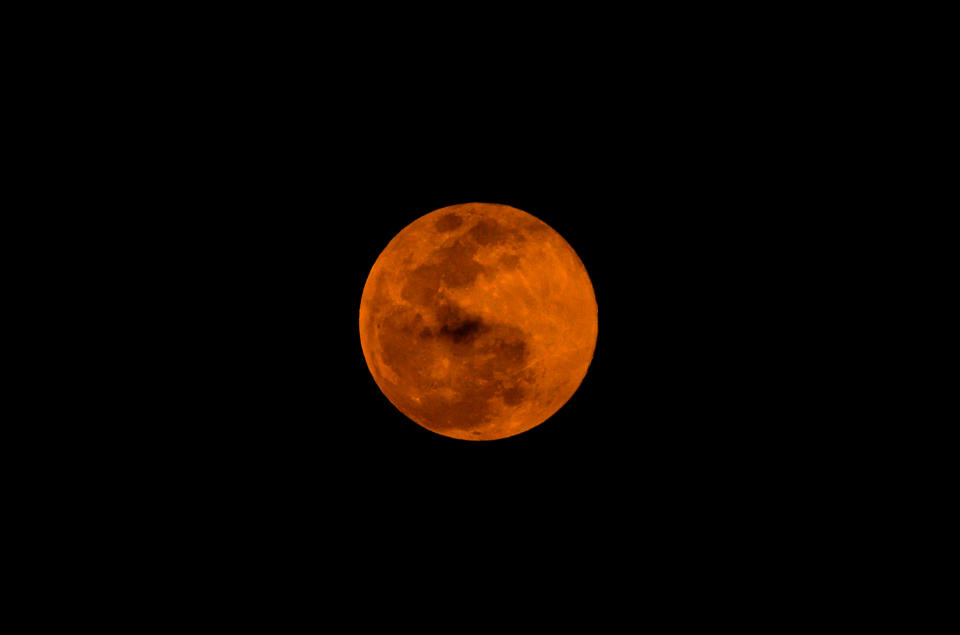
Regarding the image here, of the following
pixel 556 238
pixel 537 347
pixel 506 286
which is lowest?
pixel 537 347

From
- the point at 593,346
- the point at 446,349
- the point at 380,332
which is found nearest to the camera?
the point at 446,349

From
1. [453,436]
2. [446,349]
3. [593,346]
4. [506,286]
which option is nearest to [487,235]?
[506,286]

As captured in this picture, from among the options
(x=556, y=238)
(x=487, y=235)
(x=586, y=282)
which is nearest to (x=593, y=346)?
(x=586, y=282)

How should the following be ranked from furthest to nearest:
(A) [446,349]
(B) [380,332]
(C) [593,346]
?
(C) [593,346], (B) [380,332], (A) [446,349]

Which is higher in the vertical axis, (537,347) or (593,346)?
(593,346)

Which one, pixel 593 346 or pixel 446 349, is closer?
pixel 446 349

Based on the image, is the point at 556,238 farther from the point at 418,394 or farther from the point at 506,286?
the point at 418,394
